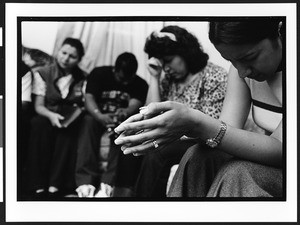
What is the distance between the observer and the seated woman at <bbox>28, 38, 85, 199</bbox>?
8.50ft

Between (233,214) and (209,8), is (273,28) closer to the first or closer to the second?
(209,8)

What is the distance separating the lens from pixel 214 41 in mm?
2123

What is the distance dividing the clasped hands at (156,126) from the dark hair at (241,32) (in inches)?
14.8

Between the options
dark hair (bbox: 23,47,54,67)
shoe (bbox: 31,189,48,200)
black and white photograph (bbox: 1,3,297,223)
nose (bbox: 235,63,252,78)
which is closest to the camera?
black and white photograph (bbox: 1,3,297,223)

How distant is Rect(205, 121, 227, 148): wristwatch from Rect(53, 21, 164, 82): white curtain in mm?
820

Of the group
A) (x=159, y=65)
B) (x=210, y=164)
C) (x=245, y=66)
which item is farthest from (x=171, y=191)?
(x=159, y=65)

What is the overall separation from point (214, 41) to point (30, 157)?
1.04 m

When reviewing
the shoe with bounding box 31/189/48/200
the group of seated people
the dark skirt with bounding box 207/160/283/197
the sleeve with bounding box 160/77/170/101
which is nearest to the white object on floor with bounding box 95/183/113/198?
the group of seated people

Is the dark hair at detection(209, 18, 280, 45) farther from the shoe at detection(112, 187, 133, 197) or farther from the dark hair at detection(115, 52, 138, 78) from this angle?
the shoe at detection(112, 187, 133, 197)

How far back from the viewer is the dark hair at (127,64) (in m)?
2.65

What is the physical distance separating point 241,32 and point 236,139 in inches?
17.3

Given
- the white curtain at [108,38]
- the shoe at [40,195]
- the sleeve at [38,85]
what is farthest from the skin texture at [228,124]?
the sleeve at [38,85]

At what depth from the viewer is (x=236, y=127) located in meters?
1.98

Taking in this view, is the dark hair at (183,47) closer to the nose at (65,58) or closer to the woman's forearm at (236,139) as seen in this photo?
the nose at (65,58)
